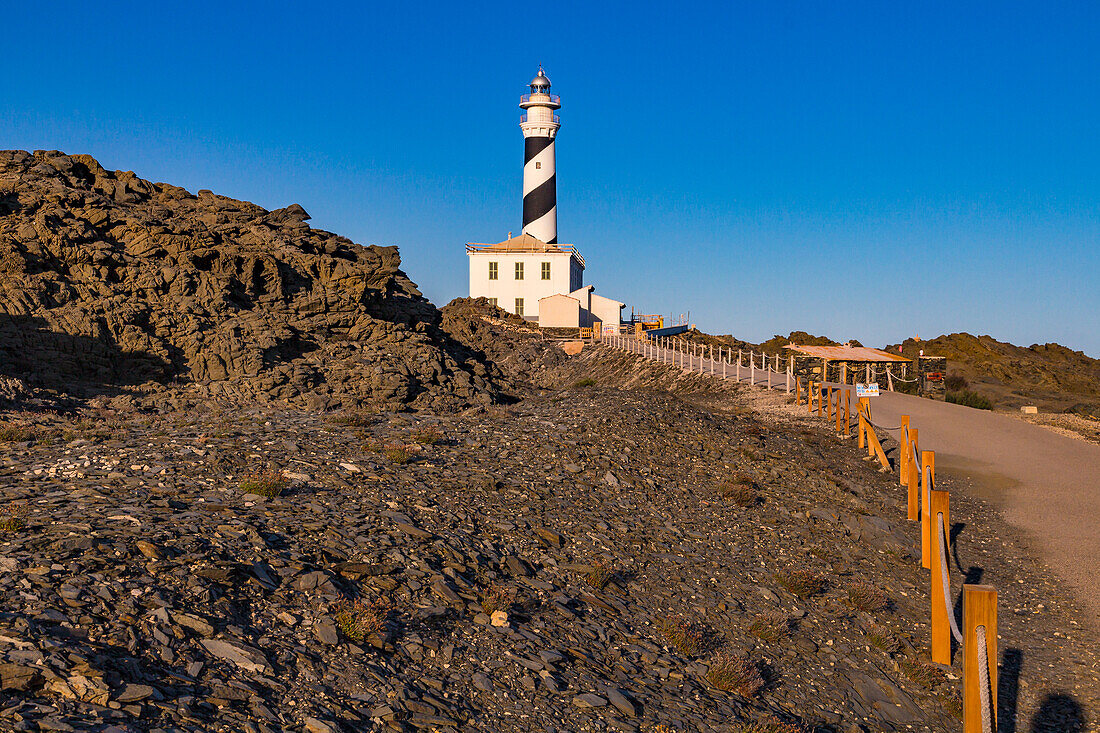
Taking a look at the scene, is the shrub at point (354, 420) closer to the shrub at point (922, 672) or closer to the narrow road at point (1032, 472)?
the shrub at point (922, 672)

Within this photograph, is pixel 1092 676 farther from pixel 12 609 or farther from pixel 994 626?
pixel 12 609

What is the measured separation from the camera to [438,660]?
6574 mm

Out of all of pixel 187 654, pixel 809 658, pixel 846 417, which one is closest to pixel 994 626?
pixel 809 658

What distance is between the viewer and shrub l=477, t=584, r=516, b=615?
7.71 m

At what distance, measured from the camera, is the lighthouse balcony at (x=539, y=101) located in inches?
2606

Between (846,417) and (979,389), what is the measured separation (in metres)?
25.5

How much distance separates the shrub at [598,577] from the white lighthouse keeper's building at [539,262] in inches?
1892

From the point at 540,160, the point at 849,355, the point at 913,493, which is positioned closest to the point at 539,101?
the point at 540,160

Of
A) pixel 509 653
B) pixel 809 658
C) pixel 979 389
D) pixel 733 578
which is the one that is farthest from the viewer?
pixel 979 389

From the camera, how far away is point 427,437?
1387 cm

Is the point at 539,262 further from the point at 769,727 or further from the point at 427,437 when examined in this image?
the point at 769,727

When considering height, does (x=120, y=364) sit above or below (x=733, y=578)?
above

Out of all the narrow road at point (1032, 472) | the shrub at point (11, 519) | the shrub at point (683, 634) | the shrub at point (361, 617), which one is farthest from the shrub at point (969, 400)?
the shrub at point (11, 519)

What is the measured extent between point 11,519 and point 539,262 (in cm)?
5707
